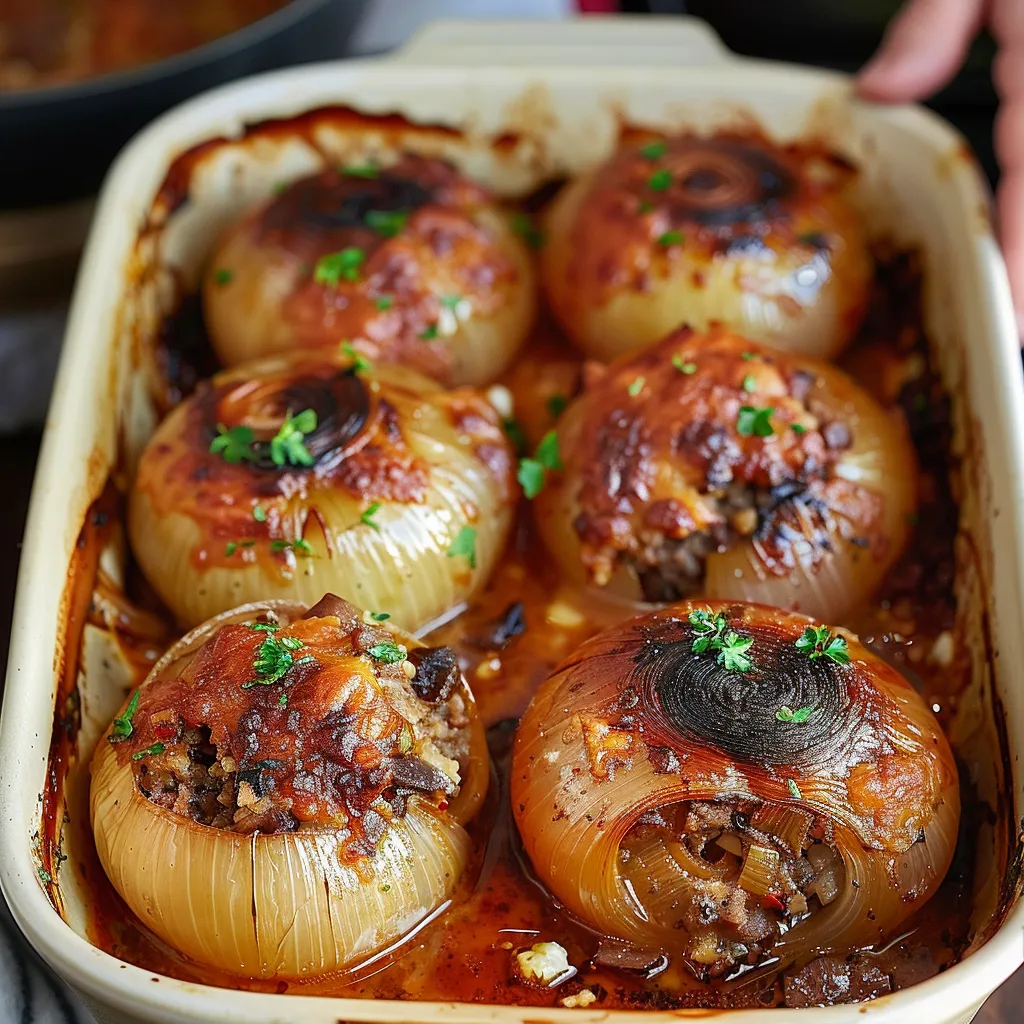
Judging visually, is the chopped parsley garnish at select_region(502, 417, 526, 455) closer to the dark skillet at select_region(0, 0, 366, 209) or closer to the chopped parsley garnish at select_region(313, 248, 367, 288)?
the chopped parsley garnish at select_region(313, 248, 367, 288)

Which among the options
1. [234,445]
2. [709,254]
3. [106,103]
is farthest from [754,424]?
[106,103]

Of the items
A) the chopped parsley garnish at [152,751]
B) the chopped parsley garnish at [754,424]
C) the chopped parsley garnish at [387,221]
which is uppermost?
the chopped parsley garnish at [387,221]

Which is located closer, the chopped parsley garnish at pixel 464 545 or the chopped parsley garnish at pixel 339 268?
the chopped parsley garnish at pixel 464 545

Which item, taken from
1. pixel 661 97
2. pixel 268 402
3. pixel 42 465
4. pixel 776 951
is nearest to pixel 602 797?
pixel 776 951

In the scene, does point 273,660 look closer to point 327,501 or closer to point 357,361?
point 327,501

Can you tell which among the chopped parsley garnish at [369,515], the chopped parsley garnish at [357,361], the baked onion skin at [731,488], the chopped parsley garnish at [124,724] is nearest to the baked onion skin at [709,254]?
the baked onion skin at [731,488]

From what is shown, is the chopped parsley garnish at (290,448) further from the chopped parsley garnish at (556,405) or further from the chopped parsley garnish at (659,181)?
→ the chopped parsley garnish at (659,181)

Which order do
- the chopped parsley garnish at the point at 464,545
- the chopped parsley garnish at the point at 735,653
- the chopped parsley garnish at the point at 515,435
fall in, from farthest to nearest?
the chopped parsley garnish at the point at 515,435 → the chopped parsley garnish at the point at 464,545 → the chopped parsley garnish at the point at 735,653
